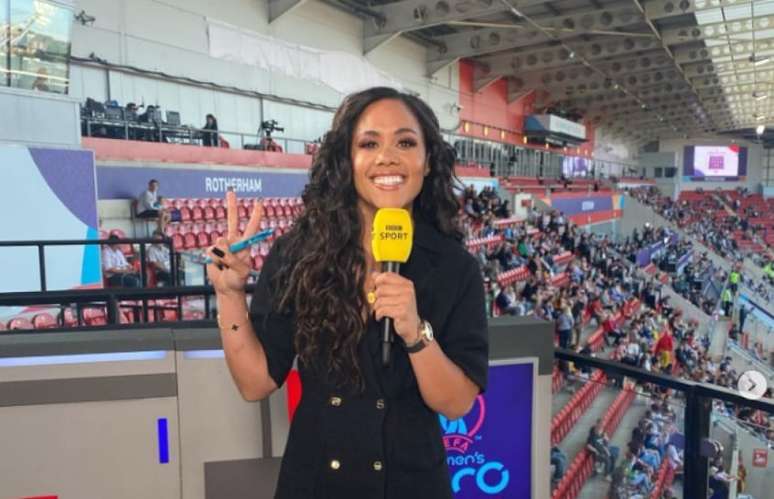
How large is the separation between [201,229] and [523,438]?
8807 millimetres

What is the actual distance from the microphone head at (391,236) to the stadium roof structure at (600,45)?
13517 mm

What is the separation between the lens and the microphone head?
1113 mm

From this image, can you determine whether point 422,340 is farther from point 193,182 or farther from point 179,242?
point 193,182

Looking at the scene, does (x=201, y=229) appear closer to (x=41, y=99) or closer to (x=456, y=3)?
(x=41, y=99)

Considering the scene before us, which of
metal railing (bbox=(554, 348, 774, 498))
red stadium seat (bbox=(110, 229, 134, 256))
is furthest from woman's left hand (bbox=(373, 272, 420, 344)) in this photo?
red stadium seat (bbox=(110, 229, 134, 256))

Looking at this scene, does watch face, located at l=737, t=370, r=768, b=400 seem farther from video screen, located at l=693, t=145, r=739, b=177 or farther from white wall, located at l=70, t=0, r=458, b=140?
video screen, located at l=693, t=145, r=739, b=177

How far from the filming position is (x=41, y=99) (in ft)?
21.6

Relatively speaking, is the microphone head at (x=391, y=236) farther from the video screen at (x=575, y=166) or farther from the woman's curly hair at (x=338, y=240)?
the video screen at (x=575, y=166)

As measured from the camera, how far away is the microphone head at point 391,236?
1113 millimetres

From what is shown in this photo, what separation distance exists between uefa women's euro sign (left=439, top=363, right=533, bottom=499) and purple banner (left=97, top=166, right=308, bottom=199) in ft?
19.7

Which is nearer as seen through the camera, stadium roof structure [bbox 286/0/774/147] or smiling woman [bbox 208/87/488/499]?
smiling woman [bbox 208/87/488/499]

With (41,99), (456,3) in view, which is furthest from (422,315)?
(456,3)

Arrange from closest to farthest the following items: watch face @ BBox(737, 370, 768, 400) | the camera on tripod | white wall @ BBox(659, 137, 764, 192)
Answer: watch face @ BBox(737, 370, 768, 400) → the camera on tripod → white wall @ BBox(659, 137, 764, 192)

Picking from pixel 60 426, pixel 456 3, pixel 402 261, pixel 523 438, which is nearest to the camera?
pixel 402 261
